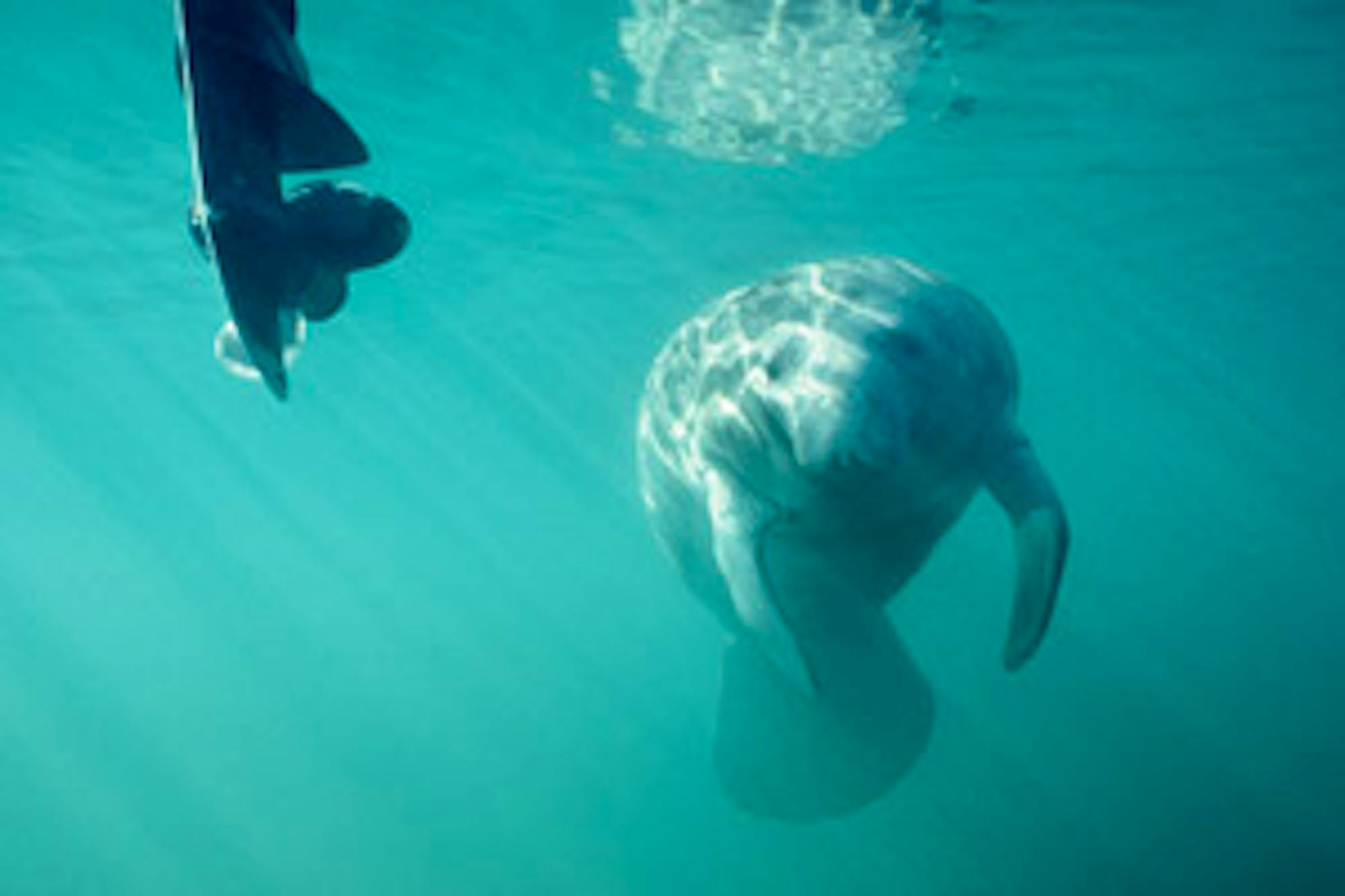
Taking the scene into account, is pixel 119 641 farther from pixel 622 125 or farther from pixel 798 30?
pixel 798 30

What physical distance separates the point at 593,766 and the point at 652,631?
1199cm

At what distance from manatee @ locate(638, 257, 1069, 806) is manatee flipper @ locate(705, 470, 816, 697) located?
0.03ft

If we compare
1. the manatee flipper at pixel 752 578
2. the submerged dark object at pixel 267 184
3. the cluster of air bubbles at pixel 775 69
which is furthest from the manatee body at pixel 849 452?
the cluster of air bubbles at pixel 775 69

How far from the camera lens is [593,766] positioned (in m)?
17.7

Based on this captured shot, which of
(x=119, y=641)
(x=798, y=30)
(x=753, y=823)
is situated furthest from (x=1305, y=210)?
(x=119, y=641)

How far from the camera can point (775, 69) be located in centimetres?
1182

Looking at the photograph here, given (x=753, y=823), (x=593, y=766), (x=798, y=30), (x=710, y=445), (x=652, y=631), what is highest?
(x=798, y=30)

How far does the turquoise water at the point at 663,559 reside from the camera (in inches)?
438

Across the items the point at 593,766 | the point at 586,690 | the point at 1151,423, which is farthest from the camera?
the point at 1151,423

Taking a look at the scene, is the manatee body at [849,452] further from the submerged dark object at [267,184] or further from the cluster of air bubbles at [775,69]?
the cluster of air bubbles at [775,69]

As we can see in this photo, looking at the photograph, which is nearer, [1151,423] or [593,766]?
[593,766]

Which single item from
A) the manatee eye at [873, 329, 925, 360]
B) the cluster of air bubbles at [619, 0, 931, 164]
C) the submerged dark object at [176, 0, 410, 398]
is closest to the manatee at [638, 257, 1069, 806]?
the manatee eye at [873, 329, 925, 360]

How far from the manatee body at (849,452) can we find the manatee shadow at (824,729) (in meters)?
0.11

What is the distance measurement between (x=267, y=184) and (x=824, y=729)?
5735mm
